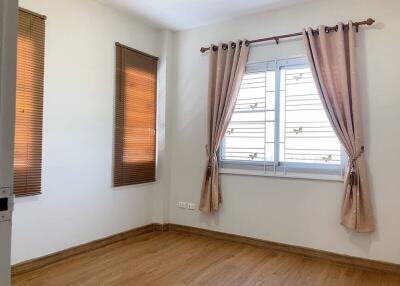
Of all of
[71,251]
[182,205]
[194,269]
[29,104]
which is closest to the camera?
[29,104]

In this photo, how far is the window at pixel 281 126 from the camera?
136 inches

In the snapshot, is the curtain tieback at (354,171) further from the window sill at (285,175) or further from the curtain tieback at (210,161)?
the curtain tieback at (210,161)

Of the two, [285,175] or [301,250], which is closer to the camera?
[301,250]

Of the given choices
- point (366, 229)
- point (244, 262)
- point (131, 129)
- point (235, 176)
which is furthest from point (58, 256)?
point (366, 229)

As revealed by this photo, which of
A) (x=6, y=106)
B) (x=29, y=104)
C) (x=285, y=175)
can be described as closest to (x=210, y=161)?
(x=285, y=175)

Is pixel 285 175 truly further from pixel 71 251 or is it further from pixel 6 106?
pixel 6 106

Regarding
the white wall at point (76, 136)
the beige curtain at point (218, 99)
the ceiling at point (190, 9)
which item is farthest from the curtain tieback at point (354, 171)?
the white wall at point (76, 136)

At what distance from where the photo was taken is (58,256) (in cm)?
324

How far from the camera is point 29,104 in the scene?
116 inches

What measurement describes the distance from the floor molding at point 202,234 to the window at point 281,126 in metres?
0.84

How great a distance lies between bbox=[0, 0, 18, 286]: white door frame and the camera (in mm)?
762

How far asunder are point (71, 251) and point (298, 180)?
2.53 m

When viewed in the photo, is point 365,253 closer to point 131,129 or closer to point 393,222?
point 393,222

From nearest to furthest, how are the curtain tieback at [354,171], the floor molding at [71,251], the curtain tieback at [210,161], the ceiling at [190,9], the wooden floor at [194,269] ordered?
1. the wooden floor at [194,269]
2. the floor molding at [71,251]
3. the curtain tieback at [354,171]
4. the ceiling at [190,9]
5. the curtain tieback at [210,161]
